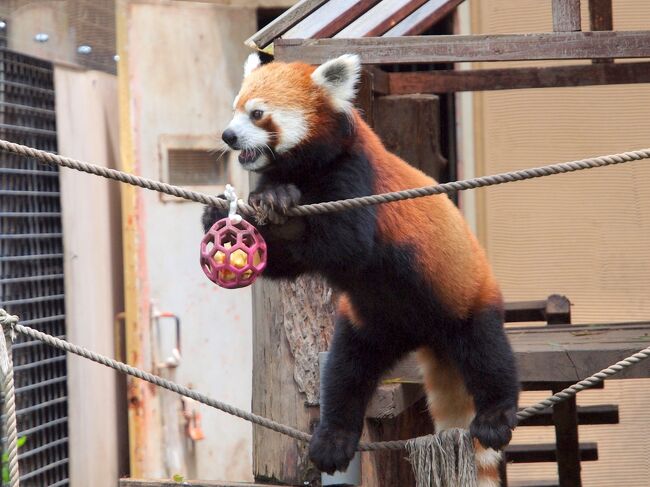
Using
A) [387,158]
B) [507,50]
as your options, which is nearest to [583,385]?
[387,158]

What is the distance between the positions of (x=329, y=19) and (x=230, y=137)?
758mm

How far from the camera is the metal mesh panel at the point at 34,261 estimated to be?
487cm

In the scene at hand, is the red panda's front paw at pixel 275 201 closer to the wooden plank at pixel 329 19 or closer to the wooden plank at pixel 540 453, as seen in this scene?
the wooden plank at pixel 329 19

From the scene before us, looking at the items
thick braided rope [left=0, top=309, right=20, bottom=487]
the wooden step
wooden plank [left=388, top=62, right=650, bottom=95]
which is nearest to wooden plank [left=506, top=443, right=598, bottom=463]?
the wooden step

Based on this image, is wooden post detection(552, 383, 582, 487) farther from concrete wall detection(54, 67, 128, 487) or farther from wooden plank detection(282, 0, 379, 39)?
concrete wall detection(54, 67, 128, 487)

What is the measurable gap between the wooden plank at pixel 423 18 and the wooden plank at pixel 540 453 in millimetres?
1907

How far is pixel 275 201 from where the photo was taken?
109 inches

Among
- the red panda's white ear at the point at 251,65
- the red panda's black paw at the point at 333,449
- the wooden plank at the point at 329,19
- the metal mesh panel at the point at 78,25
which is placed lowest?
the red panda's black paw at the point at 333,449

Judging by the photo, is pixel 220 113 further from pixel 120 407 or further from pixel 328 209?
pixel 328 209

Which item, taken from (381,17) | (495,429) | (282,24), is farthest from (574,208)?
(495,429)

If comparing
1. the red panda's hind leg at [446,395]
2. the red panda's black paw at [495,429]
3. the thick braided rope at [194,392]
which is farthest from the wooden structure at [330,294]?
the thick braided rope at [194,392]

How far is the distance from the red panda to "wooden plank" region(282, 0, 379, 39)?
0.20 metres

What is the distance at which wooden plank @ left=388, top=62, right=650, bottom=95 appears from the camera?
14.7 feet

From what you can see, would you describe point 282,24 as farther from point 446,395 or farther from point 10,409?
point 10,409
